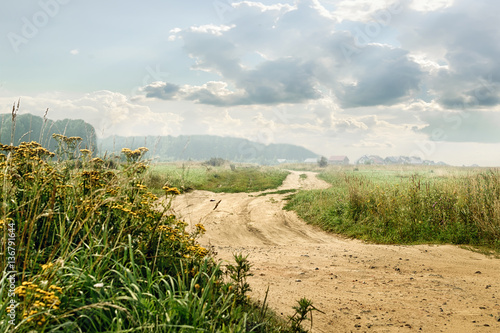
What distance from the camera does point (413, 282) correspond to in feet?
21.4

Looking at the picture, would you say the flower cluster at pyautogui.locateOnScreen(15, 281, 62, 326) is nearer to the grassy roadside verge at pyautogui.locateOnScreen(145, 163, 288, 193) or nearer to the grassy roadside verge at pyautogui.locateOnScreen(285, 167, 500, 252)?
the grassy roadside verge at pyautogui.locateOnScreen(145, 163, 288, 193)

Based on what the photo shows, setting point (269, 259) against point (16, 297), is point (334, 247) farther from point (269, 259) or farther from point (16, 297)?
point (16, 297)

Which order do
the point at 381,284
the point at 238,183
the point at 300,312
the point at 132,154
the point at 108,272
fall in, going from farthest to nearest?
the point at 238,183
the point at 381,284
the point at 132,154
the point at 108,272
the point at 300,312

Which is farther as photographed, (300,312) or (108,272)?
(108,272)

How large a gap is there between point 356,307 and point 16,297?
15.0 ft

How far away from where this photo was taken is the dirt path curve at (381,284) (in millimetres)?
4953

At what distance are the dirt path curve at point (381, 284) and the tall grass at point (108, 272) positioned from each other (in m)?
0.59

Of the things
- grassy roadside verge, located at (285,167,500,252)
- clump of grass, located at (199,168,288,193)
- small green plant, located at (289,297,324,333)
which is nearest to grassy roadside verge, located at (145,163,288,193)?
clump of grass, located at (199,168,288,193)

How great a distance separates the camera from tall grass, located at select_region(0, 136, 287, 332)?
9.87 feet

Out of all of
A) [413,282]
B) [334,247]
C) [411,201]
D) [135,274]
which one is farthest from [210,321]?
[411,201]

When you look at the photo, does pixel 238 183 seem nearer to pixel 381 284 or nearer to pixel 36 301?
pixel 381 284

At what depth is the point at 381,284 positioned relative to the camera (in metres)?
6.44

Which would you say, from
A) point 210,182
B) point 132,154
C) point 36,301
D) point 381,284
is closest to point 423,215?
point 381,284

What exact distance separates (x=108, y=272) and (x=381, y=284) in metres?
5.01
